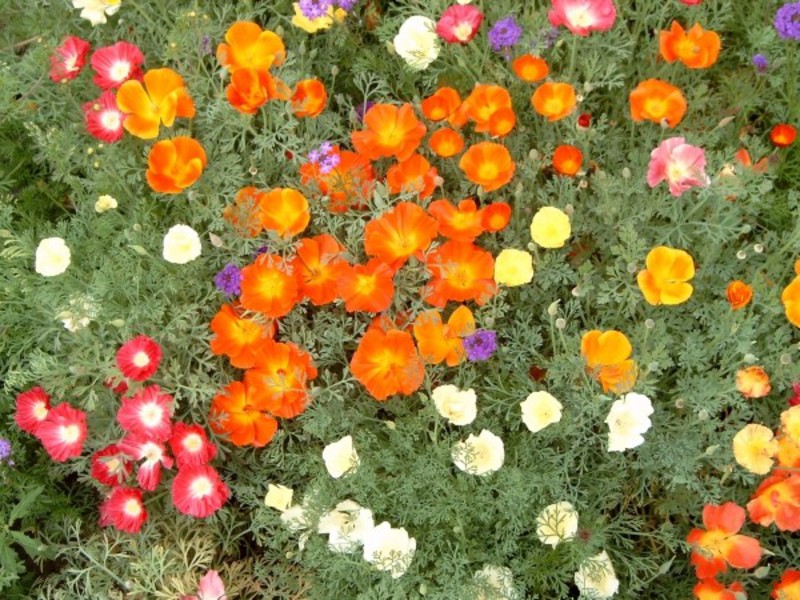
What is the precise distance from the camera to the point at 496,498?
2.13 meters

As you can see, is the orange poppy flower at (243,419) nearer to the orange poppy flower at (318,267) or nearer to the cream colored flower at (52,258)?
the orange poppy flower at (318,267)

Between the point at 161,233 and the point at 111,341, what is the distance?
0.35 metres

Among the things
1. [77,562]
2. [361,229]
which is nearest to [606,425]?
[361,229]

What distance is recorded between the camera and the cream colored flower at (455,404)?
210 cm

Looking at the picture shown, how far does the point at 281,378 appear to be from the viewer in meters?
2.19

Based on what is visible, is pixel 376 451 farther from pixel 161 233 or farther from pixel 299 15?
pixel 299 15

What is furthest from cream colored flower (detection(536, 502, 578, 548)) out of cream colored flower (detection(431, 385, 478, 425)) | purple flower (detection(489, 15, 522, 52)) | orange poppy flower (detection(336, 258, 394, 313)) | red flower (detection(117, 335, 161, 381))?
purple flower (detection(489, 15, 522, 52))

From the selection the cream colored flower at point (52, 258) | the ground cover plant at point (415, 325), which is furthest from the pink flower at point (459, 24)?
the cream colored flower at point (52, 258)

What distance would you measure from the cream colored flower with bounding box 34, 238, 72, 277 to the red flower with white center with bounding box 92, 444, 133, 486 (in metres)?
0.50

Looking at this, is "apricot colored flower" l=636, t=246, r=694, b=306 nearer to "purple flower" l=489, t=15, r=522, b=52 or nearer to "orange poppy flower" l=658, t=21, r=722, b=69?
"orange poppy flower" l=658, t=21, r=722, b=69

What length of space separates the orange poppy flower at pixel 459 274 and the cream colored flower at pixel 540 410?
0.28 m

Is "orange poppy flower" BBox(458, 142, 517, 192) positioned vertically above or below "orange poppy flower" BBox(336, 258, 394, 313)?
above

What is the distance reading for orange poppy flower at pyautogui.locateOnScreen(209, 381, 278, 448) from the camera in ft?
7.28

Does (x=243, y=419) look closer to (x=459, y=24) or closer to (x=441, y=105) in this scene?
(x=441, y=105)
